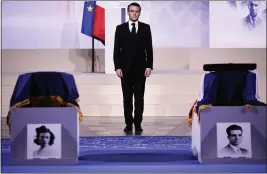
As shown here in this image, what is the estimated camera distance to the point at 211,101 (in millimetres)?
3486

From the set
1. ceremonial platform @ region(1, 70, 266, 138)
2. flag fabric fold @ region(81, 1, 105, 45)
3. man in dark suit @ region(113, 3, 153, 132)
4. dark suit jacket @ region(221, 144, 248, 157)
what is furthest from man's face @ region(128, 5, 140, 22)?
flag fabric fold @ region(81, 1, 105, 45)

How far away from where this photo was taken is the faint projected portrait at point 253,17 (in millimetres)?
8148

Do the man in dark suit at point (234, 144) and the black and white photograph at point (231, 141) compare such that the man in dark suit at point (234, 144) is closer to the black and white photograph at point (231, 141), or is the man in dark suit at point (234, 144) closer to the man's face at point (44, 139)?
the black and white photograph at point (231, 141)

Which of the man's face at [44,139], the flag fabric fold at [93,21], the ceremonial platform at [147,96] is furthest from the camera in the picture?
the flag fabric fold at [93,21]

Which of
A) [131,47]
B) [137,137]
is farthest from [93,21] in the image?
[137,137]

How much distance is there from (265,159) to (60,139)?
1532mm

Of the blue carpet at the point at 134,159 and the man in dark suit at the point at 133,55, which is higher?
the man in dark suit at the point at 133,55

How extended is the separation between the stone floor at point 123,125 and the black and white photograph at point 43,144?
153cm

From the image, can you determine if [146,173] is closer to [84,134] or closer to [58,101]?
[58,101]

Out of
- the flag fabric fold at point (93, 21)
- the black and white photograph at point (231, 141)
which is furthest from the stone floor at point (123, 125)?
the flag fabric fold at point (93, 21)

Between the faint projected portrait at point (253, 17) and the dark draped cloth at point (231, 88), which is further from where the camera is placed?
the faint projected portrait at point (253, 17)

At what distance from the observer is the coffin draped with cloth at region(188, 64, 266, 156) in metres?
3.49

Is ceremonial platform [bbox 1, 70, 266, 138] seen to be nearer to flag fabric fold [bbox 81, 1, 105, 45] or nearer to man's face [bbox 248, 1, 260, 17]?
flag fabric fold [bbox 81, 1, 105, 45]

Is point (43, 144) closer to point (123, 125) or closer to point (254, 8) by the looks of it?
point (123, 125)
